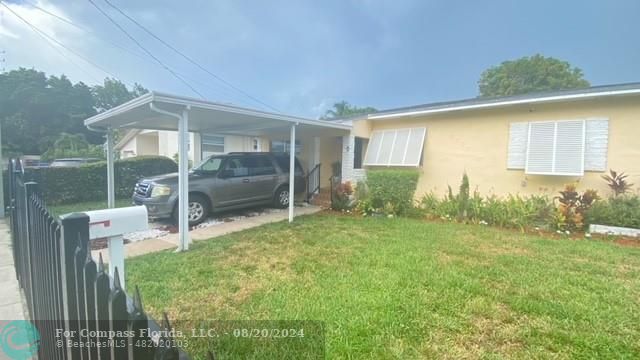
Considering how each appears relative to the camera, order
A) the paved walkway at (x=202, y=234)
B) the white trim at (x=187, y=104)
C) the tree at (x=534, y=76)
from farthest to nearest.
A: the tree at (x=534, y=76), the paved walkway at (x=202, y=234), the white trim at (x=187, y=104)

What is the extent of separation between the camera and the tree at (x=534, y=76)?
24.9m

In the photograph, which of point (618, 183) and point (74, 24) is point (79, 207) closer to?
point (74, 24)

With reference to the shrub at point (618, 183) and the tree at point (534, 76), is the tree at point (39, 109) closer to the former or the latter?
the shrub at point (618, 183)

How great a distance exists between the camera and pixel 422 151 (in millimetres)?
9453

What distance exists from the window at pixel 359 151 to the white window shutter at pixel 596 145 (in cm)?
586

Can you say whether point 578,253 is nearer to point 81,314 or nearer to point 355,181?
point 355,181

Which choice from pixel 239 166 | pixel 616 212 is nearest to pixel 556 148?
pixel 616 212

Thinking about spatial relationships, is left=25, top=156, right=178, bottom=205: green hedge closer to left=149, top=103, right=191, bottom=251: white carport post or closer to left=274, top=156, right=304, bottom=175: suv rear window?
left=274, top=156, right=304, bottom=175: suv rear window

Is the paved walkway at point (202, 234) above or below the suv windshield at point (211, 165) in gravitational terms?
below

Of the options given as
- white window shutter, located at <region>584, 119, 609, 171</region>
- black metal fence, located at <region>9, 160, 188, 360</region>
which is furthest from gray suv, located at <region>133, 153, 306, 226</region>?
white window shutter, located at <region>584, 119, 609, 171</region>

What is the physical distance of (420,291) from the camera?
3.59 meters

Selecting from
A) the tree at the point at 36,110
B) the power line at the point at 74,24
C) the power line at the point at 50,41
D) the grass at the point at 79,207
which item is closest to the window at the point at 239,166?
the grass at the point at 79,207

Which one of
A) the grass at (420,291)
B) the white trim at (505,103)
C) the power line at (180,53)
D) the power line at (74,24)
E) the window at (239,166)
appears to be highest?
the power line at (180,53)

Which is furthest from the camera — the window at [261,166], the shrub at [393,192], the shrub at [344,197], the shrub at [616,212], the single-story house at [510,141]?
the shrub at [344,197]
